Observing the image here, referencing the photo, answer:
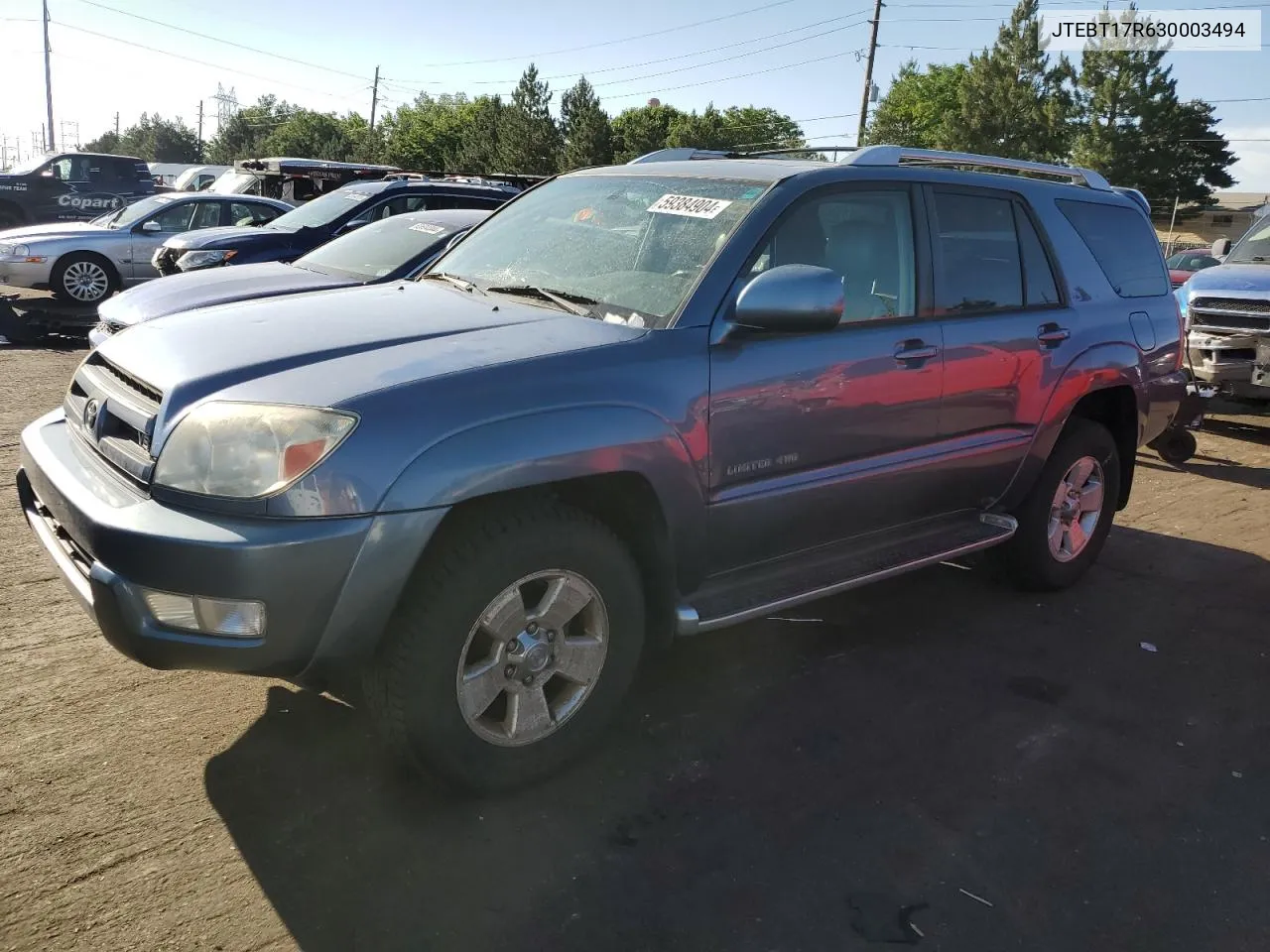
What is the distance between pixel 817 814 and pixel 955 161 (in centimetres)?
289

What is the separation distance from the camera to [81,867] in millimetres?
2539

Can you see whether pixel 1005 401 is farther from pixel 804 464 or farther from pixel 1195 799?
pixel 1195 799

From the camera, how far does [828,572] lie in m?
3.60

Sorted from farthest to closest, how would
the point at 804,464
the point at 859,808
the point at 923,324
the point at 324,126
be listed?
the point at 324,126 → the point at 923,324 → the point at 804,464 → the point at 859,808

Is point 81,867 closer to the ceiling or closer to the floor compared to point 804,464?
closer to the floor

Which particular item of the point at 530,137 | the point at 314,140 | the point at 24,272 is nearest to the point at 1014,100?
the point at 530,137

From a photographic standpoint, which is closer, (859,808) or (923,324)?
(859,808)

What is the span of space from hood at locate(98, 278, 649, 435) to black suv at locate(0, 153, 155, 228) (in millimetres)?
17518

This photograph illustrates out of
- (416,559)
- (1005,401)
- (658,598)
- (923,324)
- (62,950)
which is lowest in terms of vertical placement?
(62,950)

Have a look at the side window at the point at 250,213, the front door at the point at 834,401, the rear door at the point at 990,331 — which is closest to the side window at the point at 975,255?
the rear door at the point at 990,331

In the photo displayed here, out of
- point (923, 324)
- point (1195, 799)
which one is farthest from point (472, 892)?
point (923, 324)

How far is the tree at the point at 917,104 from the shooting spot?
71.5 metres

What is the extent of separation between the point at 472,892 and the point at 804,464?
1.76 meters

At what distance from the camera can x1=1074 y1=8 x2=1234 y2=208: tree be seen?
54406 mm
